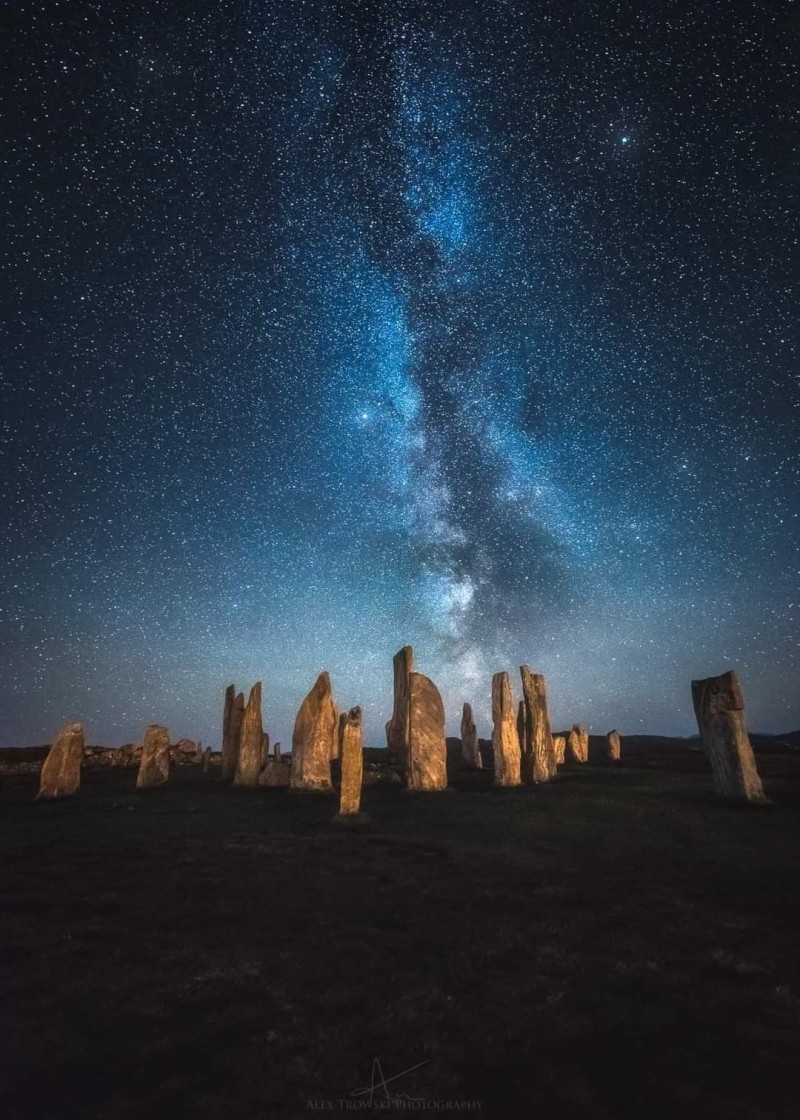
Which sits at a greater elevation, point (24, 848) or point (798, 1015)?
point (24, 848)

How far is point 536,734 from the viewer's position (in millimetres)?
32406

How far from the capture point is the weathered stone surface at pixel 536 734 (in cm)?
3188

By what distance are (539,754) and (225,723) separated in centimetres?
1846

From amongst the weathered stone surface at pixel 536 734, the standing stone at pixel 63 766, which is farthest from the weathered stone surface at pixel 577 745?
the standing stone at pixel 63 766

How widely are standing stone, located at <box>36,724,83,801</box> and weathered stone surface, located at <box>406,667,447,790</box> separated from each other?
14.9m

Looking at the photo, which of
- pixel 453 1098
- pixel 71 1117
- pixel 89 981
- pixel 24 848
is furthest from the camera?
pixel 24 848

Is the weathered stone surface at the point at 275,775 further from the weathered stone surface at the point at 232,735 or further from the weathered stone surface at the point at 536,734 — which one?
the weathered stone surface at the point at 536,734

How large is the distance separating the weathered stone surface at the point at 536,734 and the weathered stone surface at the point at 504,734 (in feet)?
6.39

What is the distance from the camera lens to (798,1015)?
6.62 metres

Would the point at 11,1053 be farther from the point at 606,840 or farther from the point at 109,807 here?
the point at 109,807

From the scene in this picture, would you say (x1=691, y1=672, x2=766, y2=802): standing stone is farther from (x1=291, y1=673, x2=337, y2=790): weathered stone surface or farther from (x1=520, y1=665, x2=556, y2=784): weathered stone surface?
(x1=291, y1=673, x2=337, y2=790): weathered stone surface

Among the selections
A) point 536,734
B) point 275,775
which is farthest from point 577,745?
point 275,775

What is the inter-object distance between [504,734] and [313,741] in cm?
905

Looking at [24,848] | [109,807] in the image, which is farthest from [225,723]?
[24,848]
